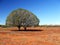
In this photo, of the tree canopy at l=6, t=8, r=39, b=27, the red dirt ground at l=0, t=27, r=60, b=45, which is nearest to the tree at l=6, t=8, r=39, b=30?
the tree canopy at l=6, t=8, r=39, b=27

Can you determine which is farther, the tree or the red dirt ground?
the tree

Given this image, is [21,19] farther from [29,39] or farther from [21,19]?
[29,39]

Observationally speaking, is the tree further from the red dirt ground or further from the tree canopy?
the red dirt ground

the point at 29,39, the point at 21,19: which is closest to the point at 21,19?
the point at 21,19

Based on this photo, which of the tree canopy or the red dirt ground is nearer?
the red dirt ground

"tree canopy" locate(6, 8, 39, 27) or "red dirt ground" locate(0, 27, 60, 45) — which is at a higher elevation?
"tree canopy" locate(6, 8, 39, 27)

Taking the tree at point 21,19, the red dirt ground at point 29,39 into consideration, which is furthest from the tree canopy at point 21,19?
the red dirt ground at point 29,39

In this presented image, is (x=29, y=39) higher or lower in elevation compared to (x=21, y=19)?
lower

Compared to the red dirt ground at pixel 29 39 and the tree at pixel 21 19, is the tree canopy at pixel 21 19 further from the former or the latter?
the red dirt ground at pixel 29 39

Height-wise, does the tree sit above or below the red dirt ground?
above

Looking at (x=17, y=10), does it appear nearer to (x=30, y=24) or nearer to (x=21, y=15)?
(x=21, y=15)

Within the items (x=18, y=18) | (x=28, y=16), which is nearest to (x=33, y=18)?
(x=28, y=16)

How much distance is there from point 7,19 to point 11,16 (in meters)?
2.10

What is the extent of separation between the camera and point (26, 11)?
51188mm
